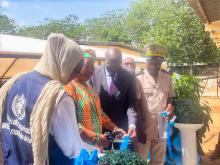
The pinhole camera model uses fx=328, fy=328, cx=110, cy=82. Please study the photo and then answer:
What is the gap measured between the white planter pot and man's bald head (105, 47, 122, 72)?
1.39m

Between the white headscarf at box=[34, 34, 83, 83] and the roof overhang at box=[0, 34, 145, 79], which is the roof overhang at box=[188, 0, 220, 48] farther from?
the white headscarf at box=[34, 34, 83, 83]

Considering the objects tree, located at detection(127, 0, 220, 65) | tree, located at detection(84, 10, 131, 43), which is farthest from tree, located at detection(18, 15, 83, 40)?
tree, located at detection(127, 0, 220, 65)

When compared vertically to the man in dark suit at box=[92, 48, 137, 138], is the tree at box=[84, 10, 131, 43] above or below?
above

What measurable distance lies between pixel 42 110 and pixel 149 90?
2430 millimetres

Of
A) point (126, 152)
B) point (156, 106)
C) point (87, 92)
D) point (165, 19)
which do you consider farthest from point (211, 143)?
point (165, 19)

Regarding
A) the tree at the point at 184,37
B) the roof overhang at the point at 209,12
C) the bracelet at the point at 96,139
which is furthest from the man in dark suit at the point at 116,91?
the tree at the point at 184,37

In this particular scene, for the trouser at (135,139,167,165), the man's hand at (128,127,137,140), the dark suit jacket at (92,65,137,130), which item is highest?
the dark suit jacket at (92,65,137,130)

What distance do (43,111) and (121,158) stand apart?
1.53ft

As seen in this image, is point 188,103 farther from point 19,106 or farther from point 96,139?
point 19,106

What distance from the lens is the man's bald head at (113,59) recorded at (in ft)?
10.4

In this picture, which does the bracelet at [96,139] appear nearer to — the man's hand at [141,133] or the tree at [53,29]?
the man's hand at [141,133]

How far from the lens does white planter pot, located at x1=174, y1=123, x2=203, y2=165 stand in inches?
162

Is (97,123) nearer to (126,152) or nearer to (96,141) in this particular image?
(96,141)

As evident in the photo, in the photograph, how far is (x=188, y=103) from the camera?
13.5 ft
